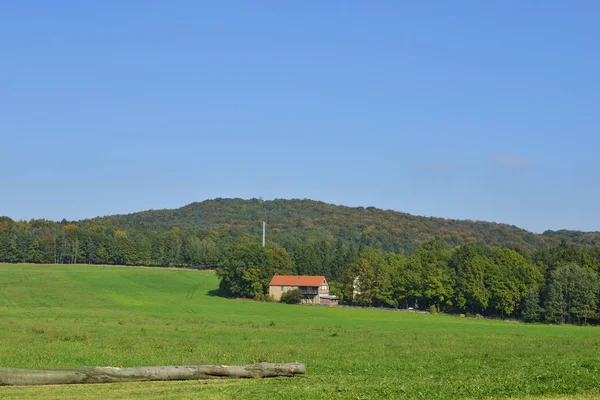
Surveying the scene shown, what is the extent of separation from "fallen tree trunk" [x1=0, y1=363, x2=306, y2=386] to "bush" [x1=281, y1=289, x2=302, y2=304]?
9283cm

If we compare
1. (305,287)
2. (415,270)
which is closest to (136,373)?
(415,270)

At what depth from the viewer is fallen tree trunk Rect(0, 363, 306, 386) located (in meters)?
20.4

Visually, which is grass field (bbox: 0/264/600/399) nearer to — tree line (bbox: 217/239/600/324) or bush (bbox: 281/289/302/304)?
bush (bbox: 281/289/302/304)

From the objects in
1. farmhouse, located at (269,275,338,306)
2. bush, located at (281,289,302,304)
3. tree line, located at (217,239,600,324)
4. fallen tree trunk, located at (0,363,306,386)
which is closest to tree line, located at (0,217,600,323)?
tree line, located at (217,239,600,324)

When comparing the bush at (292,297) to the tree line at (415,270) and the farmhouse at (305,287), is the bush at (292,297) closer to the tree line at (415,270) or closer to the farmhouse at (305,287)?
the farmhouse at (305,287)

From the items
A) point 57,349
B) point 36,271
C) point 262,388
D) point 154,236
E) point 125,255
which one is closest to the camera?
point 262,388

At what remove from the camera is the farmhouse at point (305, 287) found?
12200 centimetres

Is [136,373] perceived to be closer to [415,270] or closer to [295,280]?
[415,270]

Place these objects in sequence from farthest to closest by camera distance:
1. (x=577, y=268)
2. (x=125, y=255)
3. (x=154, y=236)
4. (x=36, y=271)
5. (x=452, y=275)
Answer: (x=154, y=236), (x=125, y=255), (x=36, y=271), (x=452, y=275), (x=577, y=268)

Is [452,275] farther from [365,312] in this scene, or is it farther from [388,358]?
[388,358]

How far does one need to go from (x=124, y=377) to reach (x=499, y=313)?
3574 inches

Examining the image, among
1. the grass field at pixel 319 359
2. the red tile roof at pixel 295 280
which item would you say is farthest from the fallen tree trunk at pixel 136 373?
the red tile roof at pixel 295 280

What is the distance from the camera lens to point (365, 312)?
99.9 meters

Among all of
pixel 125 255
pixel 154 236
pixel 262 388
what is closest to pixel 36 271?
pixel 125 255
